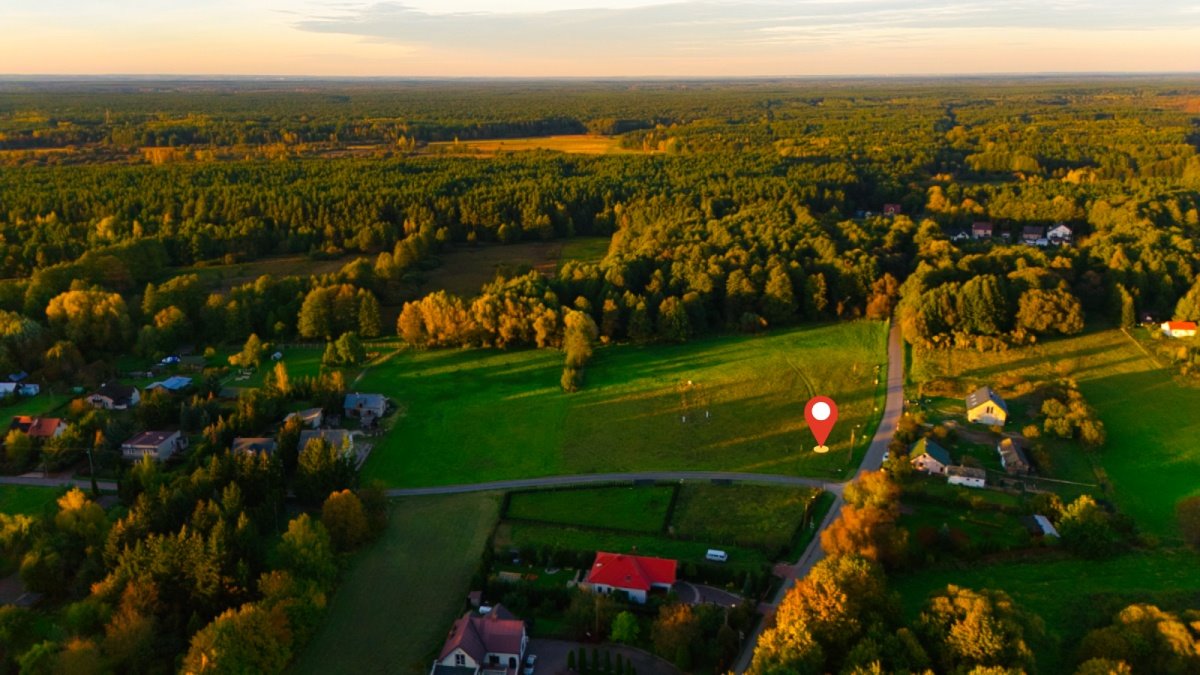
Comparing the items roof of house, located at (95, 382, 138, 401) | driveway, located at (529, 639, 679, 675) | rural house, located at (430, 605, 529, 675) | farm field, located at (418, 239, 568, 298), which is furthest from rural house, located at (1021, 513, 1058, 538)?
farm field, located at (418, 239, 568, 298)

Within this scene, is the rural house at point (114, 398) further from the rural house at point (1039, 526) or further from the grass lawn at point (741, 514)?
the rural house at point (1039, 526)

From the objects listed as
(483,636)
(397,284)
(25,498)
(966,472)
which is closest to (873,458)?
(966,472)

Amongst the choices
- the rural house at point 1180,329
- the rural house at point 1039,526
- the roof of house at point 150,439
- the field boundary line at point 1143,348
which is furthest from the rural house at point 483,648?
the rural house at point 1180,329

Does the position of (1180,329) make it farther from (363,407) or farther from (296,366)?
(296,366)

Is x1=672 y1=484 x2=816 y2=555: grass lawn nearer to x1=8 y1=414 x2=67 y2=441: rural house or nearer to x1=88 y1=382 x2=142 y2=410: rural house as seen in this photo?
x1=8 y1=414 x2=67 y2=441: rural house

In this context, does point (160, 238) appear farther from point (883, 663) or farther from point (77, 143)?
point (77, 143)

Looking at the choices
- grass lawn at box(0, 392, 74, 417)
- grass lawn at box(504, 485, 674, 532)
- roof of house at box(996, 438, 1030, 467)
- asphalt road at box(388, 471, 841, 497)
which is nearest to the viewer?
grass lawn at box(504, 485, 674, 532)
